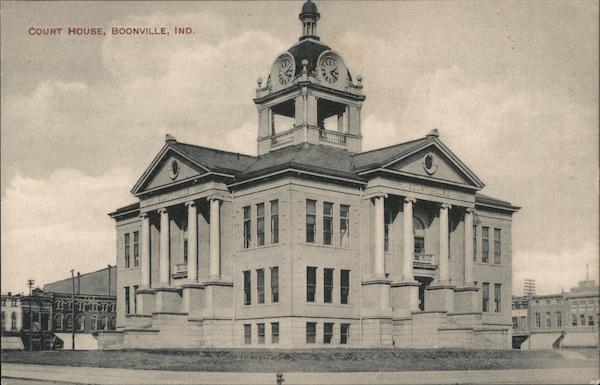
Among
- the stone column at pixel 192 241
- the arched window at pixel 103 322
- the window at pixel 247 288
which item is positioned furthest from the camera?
the arched window at pixel 103 322

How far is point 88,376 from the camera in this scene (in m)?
33.0

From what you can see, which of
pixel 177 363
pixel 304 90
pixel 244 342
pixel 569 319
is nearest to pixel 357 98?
pixel 304 90

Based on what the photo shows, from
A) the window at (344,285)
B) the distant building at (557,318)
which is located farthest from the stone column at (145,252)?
the distant building at (557,318)

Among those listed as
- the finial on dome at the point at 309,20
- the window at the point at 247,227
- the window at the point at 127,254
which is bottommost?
the window at the point at 127,254

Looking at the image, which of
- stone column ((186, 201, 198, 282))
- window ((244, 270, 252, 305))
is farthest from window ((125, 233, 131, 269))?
window ((244, 270, 252, 305))

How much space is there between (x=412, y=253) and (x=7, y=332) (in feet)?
181

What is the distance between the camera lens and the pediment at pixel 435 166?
48.9m

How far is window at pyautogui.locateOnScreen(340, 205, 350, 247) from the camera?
48.1 m

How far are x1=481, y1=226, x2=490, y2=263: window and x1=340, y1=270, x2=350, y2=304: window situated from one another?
40.9 ft

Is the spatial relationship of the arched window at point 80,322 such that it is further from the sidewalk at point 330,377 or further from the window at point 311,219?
the sidewalk at point 330,377

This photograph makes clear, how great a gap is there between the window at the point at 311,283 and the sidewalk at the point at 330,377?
47.8 feet

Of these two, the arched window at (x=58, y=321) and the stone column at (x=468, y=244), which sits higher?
the stone column at (x=468, y=244)

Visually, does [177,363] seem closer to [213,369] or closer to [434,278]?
[213,369]

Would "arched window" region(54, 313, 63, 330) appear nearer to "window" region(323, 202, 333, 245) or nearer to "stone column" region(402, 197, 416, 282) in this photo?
"window" region(323, 202, 333, 245)
